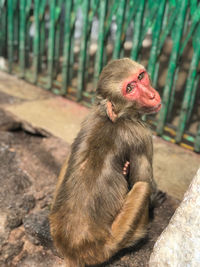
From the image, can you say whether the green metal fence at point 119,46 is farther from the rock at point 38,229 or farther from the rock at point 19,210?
the rock at point 38,229

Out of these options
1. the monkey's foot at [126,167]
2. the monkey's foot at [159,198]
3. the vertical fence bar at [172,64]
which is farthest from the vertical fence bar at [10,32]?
the monkey's foot at [126,167]

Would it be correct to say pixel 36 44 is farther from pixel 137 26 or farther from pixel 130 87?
pixel 130 87

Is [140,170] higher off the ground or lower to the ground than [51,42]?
higher

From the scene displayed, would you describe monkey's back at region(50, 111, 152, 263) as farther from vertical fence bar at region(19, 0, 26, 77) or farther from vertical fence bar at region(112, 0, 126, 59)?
vertical fence bar at region(19, 0, 26, 77)

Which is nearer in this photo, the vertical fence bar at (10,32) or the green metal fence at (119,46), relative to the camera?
the green metal fence at (119,46)

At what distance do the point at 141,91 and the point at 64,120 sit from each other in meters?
2.42

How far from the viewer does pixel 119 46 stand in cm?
471

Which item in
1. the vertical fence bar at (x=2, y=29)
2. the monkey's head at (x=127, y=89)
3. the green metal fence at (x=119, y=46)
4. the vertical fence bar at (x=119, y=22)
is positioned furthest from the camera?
the vertical fence bar at (x=2, y=29)

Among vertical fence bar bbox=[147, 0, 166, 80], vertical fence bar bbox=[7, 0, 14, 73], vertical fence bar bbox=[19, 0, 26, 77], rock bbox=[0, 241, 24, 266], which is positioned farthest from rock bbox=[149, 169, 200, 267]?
vertical fence bar bbox=[7, 0, 14, 73]

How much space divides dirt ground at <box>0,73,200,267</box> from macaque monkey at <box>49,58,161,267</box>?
0.29 m

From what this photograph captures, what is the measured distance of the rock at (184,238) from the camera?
6.79 feet

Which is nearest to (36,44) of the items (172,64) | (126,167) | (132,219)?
(172,64)

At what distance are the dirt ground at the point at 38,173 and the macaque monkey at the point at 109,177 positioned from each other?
288mm

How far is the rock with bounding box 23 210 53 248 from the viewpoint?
8.96 ft
